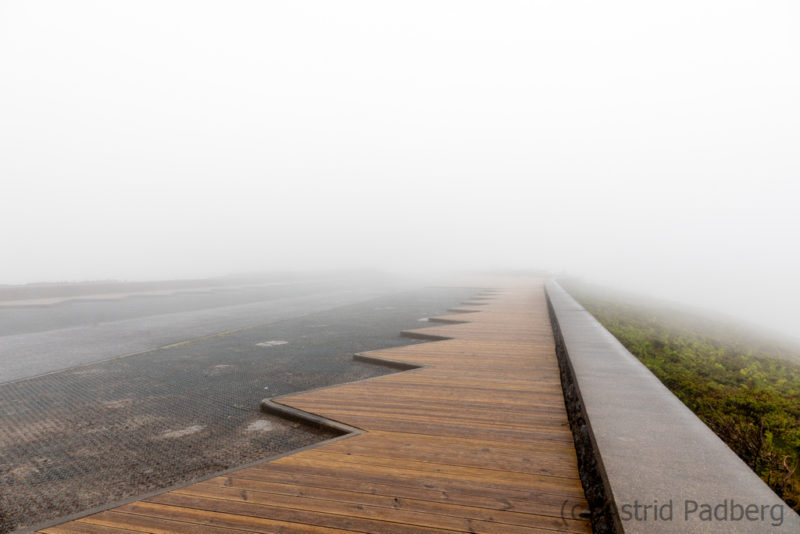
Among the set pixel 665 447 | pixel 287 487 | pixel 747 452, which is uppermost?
pixel 665 447

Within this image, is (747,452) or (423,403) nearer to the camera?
(747,452)

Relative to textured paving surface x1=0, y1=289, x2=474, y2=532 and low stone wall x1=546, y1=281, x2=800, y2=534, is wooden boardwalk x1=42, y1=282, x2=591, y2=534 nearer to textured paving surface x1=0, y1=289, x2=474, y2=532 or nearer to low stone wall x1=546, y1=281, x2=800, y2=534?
low stone wall x1=546, y1=281, x2=800, y2=534

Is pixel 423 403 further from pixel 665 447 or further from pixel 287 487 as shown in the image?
pixel 665 447

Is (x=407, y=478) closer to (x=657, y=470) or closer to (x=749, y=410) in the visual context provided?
(x=657, y=470)

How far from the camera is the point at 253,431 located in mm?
3900

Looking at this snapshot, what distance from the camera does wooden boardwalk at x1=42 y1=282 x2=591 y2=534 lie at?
2223mm

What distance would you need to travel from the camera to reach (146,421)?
4.28 metres

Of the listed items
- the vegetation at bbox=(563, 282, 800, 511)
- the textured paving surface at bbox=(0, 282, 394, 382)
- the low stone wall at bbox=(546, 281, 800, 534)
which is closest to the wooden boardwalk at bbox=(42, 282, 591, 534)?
the low stone wall at bbox=(546, 281, 800, 534)

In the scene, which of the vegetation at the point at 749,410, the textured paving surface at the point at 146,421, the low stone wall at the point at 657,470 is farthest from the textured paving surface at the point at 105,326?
the vegetation at the point at 749,410

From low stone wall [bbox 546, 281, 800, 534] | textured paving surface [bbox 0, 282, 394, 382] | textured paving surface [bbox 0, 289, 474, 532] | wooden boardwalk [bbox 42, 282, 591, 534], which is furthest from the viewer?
textured paving surface [bbox 0, 282, 394, 382]

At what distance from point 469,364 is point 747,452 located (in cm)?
315

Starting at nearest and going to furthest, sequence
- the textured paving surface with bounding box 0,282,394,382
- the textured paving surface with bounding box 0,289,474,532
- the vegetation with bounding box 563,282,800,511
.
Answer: the textured paving surface with bounding box 0,289,474,532 < the vegetation with bounding box 563,282,800,511 < the textured paving surface with bounding box 0,282,394,382

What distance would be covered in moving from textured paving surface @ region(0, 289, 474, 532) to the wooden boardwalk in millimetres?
527

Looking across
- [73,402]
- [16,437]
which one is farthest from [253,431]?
[73,402]
